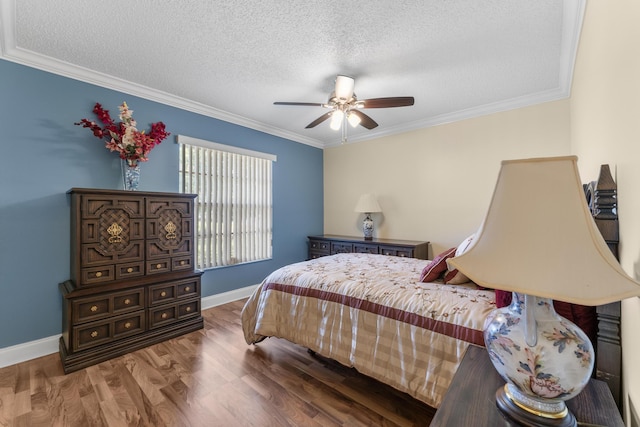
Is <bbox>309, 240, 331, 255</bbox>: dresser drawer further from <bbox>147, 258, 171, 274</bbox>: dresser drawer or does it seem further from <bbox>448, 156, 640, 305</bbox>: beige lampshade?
<bbox>448, 156, 640, 305</bbox>: beige lampshade

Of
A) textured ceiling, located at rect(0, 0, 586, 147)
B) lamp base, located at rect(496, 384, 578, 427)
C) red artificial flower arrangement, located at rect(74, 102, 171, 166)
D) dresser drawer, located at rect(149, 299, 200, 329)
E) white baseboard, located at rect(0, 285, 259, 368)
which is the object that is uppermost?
textured ceiling, located at rect(0, 0, 586, 147)

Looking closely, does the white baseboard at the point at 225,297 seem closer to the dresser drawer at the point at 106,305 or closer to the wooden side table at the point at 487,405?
the dresser drawer at the point at 106,305

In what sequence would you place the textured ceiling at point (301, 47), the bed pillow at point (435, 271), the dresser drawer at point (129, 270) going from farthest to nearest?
the dresser drawer at point (129, 270)
the bed pillow at point (435, 271)
the textured ceiling at point (301, 47)

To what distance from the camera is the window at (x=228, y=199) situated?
10.9 feet

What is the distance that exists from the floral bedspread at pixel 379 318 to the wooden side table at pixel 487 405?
1.54 ft

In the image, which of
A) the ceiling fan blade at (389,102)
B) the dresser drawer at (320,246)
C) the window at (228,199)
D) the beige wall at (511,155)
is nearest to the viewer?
the beige wall at (511,155)

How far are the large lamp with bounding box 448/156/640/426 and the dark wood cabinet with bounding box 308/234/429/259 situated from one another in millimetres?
2755

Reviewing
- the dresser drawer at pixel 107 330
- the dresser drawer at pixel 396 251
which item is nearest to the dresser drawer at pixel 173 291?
the dresser drawer at pixel 107 330

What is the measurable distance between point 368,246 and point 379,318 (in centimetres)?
220

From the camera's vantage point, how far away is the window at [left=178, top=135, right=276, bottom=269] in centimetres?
331

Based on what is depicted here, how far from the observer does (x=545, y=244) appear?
2.27ft

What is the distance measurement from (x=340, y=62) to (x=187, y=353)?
290 centimetres

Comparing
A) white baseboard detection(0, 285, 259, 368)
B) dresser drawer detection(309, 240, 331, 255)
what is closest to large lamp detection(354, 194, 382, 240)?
dresser drawer detection(309, 240, 331, 255)

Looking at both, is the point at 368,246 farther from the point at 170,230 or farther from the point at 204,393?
the point at 204,393
